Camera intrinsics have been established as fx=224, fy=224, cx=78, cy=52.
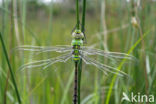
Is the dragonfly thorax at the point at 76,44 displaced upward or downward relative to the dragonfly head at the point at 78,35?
downward

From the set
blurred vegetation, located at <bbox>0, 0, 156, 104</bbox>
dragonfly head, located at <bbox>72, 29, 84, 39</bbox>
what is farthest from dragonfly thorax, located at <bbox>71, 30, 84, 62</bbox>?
blurred vegetation, located at <bbox>0, 0, 156, 104</bbox>

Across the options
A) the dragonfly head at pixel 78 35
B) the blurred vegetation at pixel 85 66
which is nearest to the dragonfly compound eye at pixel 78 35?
the dragonfly head at pixel 78 35

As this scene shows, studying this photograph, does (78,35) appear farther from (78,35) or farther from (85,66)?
(85,66)

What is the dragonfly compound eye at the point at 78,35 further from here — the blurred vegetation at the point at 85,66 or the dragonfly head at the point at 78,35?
the blurred vegetation at the point at 85,66

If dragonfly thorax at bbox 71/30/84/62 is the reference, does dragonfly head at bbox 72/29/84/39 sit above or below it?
above

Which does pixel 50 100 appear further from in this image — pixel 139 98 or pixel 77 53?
pixel 77 53

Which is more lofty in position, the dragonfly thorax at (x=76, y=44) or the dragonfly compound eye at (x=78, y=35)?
A: the dragonfly compound eye at (x=78, y=35)

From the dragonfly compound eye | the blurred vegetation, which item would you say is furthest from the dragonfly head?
the blurred vegetation

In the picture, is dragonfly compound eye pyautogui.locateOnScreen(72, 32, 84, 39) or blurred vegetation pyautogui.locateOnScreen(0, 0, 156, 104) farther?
blurred vegetation pyautogui.locateOnScreen(0, 0, 156, 104)

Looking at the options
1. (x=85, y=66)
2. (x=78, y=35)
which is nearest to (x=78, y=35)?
(x=78, y=35)

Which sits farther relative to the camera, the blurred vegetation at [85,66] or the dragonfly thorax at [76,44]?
the blurred vegetation at [85,66]

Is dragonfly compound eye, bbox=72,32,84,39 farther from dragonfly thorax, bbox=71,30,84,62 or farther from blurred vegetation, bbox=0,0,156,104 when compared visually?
blurred vegetation, bbox=0,0,156,104
